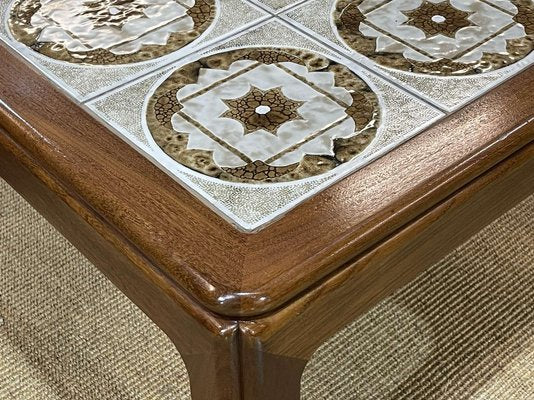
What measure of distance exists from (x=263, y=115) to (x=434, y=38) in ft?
0.82

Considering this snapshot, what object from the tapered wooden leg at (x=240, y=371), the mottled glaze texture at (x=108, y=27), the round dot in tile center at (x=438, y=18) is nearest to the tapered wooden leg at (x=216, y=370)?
the tapered wooden leg at (x=240, y=371)

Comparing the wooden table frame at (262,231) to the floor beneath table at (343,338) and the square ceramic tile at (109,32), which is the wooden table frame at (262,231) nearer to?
the square ceramic tile at (109,32)

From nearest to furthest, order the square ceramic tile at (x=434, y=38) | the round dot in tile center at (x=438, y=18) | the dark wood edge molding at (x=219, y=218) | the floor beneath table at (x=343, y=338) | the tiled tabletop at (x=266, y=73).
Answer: the dark wood edge molding at (x=219, y=218) → the tiled tabletop at (x=266, y=73) → the square ceramic tile at (x=434, y=38) → the round dot in tile center at (x=438, y=18) → the floor beneath table at (x=343, y=338)

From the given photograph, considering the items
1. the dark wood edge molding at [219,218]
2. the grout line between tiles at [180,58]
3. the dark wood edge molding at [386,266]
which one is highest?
the grout line between tiles at [180,58]

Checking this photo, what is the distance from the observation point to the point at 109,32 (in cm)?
104

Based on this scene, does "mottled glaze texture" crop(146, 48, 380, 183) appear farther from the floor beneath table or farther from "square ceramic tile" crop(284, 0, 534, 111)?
the floor beneath table

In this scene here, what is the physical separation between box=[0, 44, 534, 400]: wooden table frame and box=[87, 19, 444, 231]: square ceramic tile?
2cm

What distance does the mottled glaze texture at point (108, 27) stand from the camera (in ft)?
3.29

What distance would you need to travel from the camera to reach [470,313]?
1.28m

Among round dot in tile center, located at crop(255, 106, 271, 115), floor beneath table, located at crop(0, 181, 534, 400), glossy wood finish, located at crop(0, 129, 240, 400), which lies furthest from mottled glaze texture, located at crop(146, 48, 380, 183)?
floor beneath table, located at crop(0, 181, 534, 400)

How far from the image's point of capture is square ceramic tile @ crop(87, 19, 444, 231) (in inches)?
32.3

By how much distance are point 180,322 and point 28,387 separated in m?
0.50

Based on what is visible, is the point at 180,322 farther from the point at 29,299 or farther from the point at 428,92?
the point at 29,299

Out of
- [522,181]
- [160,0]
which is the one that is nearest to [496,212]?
[522,181]
